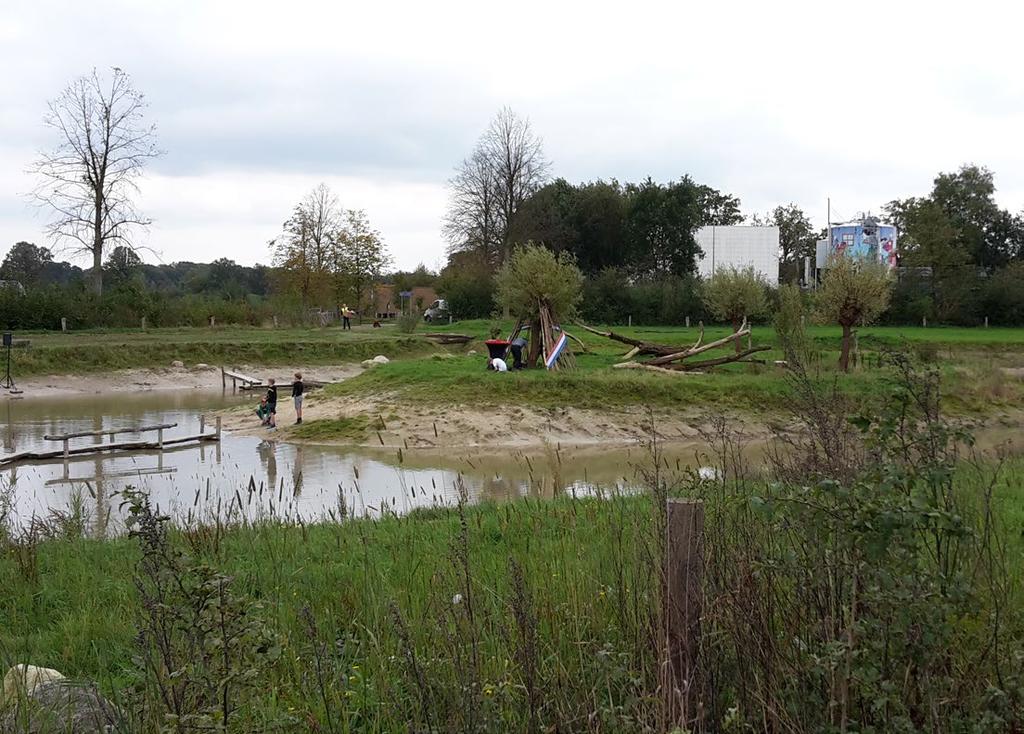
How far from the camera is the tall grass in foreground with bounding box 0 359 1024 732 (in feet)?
10.3

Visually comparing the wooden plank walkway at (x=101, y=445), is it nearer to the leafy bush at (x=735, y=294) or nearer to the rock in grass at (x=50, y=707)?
the rock in grass at (x=50, y=707)

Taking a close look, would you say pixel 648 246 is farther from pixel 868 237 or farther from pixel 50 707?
pixel 50 707

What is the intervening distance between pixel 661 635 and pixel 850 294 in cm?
2783

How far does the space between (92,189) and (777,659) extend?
53481 mm

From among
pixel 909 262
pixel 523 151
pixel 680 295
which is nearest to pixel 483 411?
pixel 680 295

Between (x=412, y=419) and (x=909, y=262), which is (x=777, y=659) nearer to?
(x=412, y=419)

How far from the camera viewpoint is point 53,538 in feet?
27.9

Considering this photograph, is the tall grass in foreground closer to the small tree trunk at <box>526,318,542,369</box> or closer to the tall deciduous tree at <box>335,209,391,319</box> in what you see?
the small tree trunk at <box>526,318,542,369</box>

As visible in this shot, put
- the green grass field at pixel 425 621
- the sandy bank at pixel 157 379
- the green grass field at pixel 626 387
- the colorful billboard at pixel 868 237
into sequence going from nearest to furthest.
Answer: the green grass field at pixel 425 621, the green grass field at pixel 626 387, the sandy bank at pixel 157 379, the colorful billboard at pixel 868 237

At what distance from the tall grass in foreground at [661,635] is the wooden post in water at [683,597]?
0.07 metres

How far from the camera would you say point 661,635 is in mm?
3627

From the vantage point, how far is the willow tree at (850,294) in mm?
29109

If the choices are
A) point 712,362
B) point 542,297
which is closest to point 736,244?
point 712,362

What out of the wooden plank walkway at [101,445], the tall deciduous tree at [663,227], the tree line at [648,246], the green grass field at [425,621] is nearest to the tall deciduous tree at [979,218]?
the tree line at [648,246]
